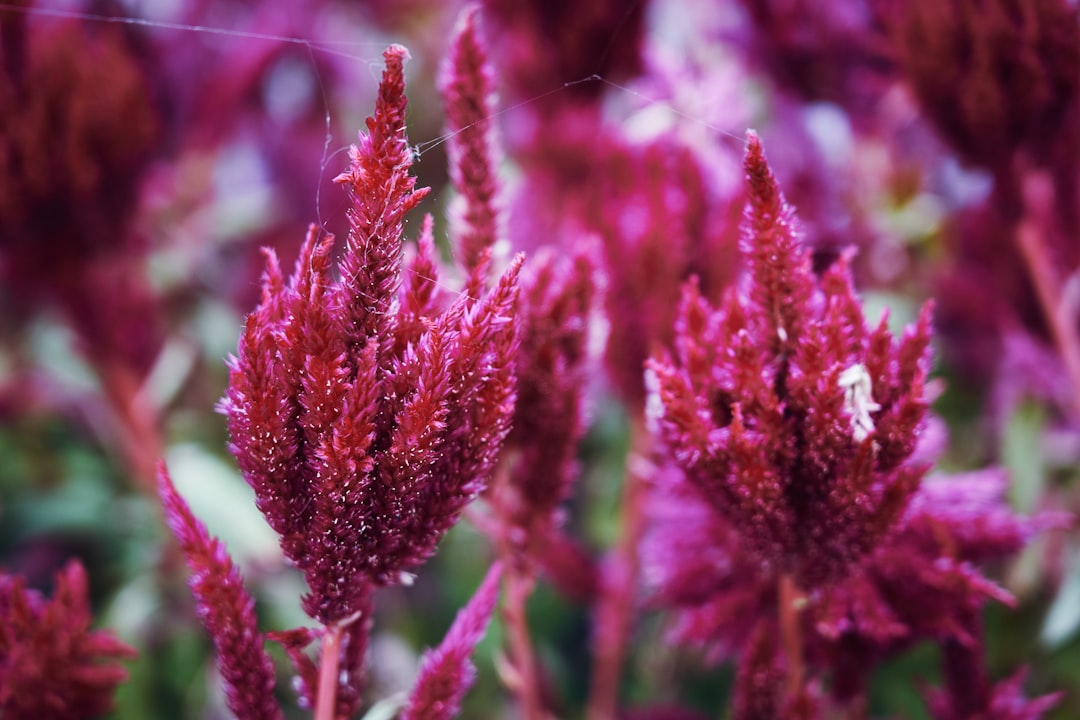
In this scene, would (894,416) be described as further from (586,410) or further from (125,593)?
(125,593)

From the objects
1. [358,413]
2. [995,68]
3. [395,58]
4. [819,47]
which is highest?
[819,47]

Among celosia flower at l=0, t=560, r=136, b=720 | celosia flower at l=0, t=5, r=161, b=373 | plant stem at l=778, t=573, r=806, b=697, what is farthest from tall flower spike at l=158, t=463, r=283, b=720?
celosia flower at l=0, t=5, r=161, b=373

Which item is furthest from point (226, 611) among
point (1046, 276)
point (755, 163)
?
point (1046, 276)

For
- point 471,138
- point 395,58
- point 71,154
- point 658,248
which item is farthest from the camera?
point 71,154

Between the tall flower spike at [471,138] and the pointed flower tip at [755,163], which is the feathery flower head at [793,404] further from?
the tall flower spike at [471,138]

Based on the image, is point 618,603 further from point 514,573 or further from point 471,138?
point 471,138

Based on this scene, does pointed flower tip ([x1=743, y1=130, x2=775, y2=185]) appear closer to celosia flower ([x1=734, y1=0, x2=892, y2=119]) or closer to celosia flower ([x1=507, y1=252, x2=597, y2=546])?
celosia flower ([x1=507, y1=252, x2=597, y2=546])

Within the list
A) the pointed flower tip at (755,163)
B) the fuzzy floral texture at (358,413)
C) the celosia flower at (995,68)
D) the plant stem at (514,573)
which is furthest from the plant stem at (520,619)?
the celosia flower at (995,68)
